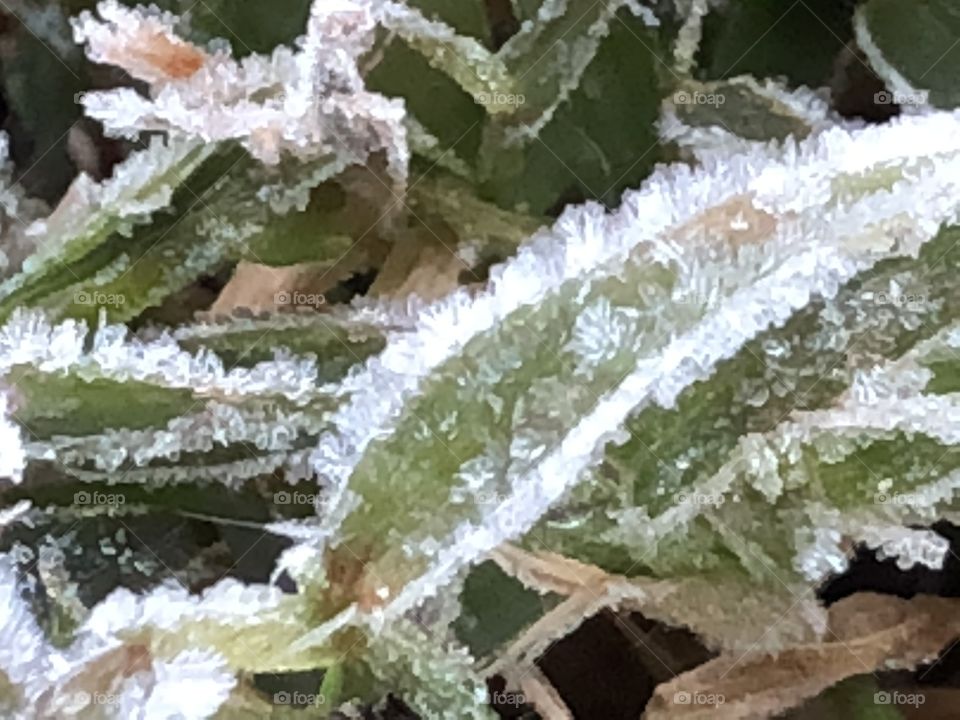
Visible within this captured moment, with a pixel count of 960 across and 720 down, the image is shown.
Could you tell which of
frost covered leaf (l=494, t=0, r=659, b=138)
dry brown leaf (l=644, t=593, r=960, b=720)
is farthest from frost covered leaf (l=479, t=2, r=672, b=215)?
dry brown leaf (l=644, t=593, r=960, b=720)

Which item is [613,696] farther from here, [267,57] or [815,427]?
[267,57]

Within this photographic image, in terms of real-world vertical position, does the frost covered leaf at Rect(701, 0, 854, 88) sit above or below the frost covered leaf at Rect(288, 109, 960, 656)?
above

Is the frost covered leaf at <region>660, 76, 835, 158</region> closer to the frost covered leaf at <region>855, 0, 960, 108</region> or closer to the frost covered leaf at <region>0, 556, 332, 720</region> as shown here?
the frost covered leaf at <region>855, 0, 960, 108</region>

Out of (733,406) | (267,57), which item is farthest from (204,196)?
(733,406)

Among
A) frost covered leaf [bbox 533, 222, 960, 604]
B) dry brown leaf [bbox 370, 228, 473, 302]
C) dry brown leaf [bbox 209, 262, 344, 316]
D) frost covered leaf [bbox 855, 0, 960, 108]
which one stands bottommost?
dry brown leaf [bbox 209, 262, 344, 316]

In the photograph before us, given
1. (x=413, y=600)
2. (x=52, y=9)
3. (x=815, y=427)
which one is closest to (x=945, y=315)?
(x=815, y=427)

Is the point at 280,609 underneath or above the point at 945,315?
underneath
